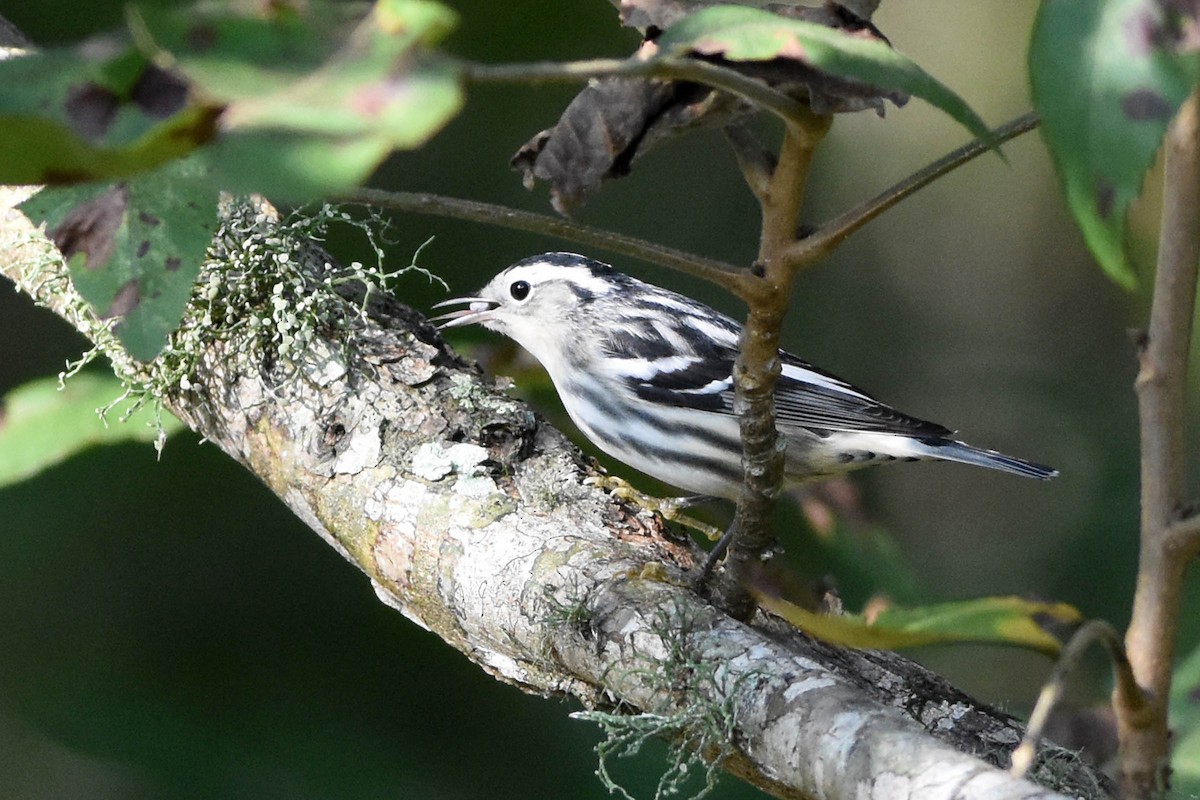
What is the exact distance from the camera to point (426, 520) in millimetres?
2162

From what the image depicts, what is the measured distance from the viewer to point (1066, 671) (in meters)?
0.93

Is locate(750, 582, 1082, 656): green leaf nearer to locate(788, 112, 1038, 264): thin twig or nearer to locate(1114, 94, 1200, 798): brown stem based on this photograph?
locate(1114, 94, 1200, 798): brown stem

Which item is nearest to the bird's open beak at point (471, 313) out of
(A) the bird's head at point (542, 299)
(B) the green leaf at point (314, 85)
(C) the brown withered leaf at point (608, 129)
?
(A) the bird's head at point (542, 299)

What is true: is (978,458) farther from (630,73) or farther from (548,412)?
(630,73)

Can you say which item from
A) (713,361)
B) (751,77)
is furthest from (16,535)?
(751,77)

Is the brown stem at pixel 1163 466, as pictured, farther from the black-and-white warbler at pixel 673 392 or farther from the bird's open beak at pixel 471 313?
the bird's open beak at pixel 471 313

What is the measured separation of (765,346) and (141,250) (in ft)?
2.37

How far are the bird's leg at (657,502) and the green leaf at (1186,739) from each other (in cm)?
96

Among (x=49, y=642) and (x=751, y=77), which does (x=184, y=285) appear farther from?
(x=49, y=642)

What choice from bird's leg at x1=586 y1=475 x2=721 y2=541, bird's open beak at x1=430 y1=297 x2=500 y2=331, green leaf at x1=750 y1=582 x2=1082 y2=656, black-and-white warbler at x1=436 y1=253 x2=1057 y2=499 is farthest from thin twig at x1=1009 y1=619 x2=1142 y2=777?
bird's open beak at x1=430 y1=297 x2=500 y2=331

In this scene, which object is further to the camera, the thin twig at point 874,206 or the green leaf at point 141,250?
the green leaf at point 141,250

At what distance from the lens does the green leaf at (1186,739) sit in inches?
64.1

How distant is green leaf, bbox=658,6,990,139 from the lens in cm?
90

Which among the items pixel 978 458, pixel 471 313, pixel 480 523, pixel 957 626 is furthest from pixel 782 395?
pixel 957 626
